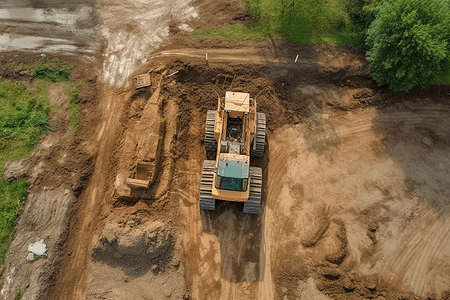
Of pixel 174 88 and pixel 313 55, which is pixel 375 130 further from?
pixel 174 88

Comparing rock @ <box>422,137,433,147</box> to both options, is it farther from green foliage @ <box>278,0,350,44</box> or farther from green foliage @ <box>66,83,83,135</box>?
green foliage @ <box>66,83,83,135</box>

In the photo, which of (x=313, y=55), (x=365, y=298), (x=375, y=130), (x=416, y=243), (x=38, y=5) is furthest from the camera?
(x=38, y=5)

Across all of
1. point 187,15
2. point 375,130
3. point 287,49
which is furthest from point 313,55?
point 187,15

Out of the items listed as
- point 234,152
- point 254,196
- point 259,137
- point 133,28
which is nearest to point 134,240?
point 254,196

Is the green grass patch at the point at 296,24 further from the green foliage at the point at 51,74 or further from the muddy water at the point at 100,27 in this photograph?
the green foliage at the point at 51,74

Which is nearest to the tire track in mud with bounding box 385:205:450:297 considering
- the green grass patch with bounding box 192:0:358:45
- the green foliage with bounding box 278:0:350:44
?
the green grass patch with bounding box 192:0:358:45

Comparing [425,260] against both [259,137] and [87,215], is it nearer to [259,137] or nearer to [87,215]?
[259,137]
